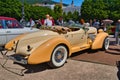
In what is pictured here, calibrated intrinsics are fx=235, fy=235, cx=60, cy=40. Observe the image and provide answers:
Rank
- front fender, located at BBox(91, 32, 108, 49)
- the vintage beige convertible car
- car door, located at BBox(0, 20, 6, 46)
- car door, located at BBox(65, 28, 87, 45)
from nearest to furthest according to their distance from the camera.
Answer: the vintage beige convertible car, car door, located at BBox(65, 28, 87, 45), front fender, located at BBox(91, 32, 108, 49), car door, located at BBox(0, 20, 6, 46)

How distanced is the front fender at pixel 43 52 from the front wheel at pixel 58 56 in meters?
0.17

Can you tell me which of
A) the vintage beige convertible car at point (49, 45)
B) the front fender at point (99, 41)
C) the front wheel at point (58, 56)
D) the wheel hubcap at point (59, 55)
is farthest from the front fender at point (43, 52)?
the front fender at point (99, 41)

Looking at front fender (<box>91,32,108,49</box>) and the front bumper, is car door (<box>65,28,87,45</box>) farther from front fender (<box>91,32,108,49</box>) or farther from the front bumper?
the front bumper

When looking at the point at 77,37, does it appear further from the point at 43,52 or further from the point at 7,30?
the point at 7,30

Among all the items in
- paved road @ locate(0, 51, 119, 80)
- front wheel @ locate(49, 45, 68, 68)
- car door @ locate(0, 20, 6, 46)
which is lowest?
paved road @ locate(0, 51, 119, 80)

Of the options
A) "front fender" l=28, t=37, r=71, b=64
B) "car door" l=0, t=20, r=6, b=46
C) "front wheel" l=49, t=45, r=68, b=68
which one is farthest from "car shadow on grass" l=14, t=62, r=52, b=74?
"car door" l=0, t=20, r=6, b=46

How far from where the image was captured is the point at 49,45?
6.44 metres

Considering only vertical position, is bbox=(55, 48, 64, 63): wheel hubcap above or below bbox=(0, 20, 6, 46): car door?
below

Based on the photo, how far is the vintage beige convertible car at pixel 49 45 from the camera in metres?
6.25

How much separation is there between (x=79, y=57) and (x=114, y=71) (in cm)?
180

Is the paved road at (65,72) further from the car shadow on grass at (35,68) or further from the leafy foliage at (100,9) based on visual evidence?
the leafy foliage at (100,9)

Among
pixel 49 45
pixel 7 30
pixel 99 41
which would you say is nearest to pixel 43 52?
pixel 49 45

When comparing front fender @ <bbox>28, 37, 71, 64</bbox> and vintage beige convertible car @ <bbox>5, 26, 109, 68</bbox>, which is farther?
vintage beige convertible car @ <bbox>5, 26, 109, 68</bbox>

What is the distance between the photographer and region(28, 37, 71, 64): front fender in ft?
20.1
